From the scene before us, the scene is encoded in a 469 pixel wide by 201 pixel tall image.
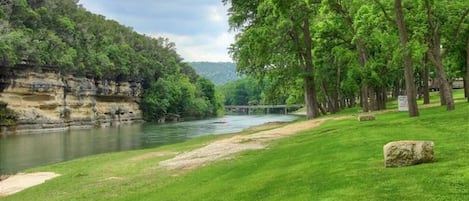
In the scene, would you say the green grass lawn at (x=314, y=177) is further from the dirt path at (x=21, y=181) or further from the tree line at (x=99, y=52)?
the tree line at (x=99, y=52)

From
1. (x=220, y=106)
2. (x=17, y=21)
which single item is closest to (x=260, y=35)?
(x=17, y=21)

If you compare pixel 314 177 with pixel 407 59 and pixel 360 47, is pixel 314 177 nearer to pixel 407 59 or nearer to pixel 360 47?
pixel 407 59

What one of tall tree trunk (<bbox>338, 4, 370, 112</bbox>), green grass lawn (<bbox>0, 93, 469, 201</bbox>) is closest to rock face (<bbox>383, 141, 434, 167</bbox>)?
green grass lawn (<bbox>0, 93, 469, 201</bbox>)

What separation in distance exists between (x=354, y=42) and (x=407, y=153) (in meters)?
27.8

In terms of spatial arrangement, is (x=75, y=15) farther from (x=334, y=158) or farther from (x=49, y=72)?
(x=334, y=158)

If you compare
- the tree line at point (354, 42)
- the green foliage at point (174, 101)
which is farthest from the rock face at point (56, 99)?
the tree line at point (354, 42)

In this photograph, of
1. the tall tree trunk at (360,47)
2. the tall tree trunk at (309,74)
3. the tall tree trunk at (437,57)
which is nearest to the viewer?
the tall tree trunk at (437,57)

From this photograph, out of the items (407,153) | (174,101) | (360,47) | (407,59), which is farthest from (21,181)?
(174,101)

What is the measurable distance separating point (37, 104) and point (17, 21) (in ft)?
62.6

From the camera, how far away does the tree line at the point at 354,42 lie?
28.3m

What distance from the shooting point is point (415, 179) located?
1004cm

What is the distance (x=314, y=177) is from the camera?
12.3 meters

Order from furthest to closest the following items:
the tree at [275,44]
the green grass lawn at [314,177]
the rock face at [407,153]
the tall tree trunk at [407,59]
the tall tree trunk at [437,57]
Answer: the tree at [275,44] → the tall tree trunk at [437,57] → the tall tree trunk at [407,59] → the rock face at [407,153] → the green grass lawn at [314,177]

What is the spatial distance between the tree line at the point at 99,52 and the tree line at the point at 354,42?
177 ft
